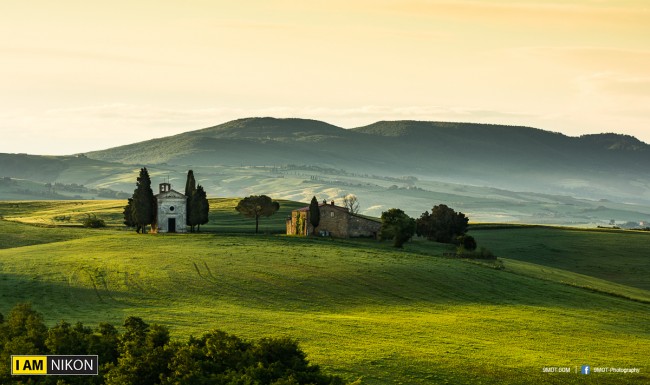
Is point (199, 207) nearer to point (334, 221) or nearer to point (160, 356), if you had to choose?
point (334, 221)

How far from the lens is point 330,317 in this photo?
2511 inches

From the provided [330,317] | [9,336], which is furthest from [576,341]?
[9,336]

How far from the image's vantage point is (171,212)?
397 ft

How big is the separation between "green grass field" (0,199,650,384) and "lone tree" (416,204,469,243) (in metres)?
9.17

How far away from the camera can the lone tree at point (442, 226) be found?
132500 mm

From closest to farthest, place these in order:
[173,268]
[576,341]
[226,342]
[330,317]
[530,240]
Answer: [226,342]
[576,341]
[330,317]
[173,268]
[530,240]

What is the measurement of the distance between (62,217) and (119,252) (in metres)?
70.1

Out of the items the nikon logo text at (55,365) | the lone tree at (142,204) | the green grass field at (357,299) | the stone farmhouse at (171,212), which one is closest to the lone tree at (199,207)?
the stone farmhouse at (171,212)

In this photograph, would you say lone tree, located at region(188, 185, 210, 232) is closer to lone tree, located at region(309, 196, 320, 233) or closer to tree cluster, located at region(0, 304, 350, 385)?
lone tree, located at region(309, 196, 320, 233)

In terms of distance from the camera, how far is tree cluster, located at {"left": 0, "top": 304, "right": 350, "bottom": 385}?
40.0 meters

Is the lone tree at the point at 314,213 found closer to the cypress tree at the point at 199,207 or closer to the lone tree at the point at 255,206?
the lone tree at the point at 255,206

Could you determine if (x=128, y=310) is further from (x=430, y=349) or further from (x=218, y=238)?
(x=218, y=238)

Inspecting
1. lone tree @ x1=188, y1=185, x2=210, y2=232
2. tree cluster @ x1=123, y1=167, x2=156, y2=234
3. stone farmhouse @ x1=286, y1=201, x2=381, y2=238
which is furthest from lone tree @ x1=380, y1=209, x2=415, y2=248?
tree cluster @ x1=123, y1=167, x2=156, y2=234

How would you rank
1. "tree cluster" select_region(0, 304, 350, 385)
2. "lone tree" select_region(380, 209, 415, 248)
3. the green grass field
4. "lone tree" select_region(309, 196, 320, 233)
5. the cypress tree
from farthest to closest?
"lone tree" select_region(309, 196, 320, 233), the cypress tree, "lone tree" select_region(380, 209, 415, 248), the green grass field, "tree cluster" select_region(0, 304, 350, 385)
